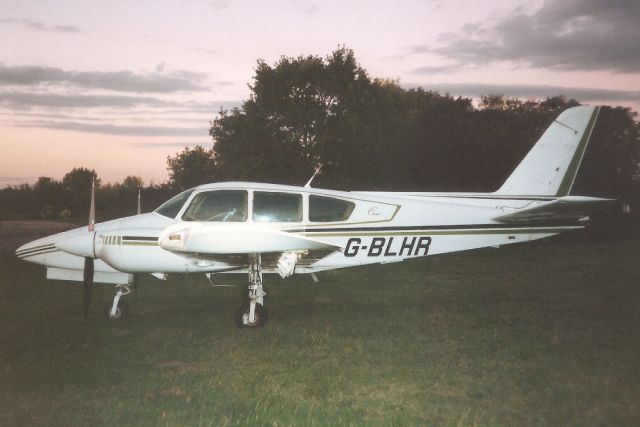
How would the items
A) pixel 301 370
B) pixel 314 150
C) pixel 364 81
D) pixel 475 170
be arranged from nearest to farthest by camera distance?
pixel 301 370, pixel 475 170, pixel 314 150, pixel 364 81

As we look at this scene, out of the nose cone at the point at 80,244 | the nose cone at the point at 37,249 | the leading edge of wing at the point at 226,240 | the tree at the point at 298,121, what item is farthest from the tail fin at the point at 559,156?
the tree at the point at 298,121

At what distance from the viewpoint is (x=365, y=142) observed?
32.0 m

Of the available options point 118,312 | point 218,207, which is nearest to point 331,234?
point 218,207

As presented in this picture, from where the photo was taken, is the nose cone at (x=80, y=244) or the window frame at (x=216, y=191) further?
the window frame at (x=216, y=191)

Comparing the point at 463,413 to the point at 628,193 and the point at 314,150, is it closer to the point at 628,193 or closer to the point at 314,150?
the point at 314,150

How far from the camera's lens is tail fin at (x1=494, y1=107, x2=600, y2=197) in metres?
10.0

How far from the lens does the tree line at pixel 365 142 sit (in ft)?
98.8

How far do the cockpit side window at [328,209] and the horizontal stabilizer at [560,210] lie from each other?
107 inches

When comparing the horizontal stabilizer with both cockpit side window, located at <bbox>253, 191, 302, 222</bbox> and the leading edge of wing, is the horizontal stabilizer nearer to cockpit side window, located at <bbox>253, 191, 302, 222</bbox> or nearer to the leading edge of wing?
cockpit side window, located at <bbox>253, 191, 302, 222</bbox>

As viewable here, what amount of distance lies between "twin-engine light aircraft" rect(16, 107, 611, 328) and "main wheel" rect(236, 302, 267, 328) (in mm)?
16

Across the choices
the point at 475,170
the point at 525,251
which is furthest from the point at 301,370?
the point at 475,170

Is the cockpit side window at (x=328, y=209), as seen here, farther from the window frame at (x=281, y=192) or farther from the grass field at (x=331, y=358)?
the grass field at (x=331, y=358)

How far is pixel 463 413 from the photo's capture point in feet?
16.5

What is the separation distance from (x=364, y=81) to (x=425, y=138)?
20.1ft
